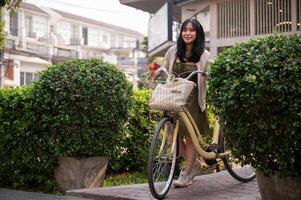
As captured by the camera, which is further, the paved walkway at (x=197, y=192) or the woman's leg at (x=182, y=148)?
the woman's leg at (x=182, y=148)

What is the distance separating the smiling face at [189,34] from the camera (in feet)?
20.0

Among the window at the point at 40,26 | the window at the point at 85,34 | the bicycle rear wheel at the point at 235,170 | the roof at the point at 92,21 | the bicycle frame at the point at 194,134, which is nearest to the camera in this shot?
the bicycle frame at the point at 194,134

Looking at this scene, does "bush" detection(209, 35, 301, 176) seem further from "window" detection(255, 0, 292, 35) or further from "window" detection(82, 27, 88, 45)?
"window" detection(82, 27, 88, 45)

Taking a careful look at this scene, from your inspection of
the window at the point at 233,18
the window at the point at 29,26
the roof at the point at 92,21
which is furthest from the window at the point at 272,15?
the roof at the point at 92,21

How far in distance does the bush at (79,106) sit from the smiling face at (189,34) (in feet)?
3.89

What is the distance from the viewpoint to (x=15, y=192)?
658cm

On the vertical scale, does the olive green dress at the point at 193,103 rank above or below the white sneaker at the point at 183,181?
above

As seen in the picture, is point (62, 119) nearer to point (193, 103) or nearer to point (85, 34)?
point (193, 103)

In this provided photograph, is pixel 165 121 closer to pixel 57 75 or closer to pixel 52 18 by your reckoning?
pixel 57 75

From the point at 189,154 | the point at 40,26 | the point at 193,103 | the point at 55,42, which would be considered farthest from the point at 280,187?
the point at 55,42

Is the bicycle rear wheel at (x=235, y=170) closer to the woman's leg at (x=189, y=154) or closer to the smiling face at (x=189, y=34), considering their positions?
the woman's leg at (x=189, y=154)

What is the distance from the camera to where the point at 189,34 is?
611 centimetres

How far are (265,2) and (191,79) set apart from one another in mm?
14349

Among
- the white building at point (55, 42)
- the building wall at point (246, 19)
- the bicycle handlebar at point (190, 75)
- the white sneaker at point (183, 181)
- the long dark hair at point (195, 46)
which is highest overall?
the white building at point (55, 42)
